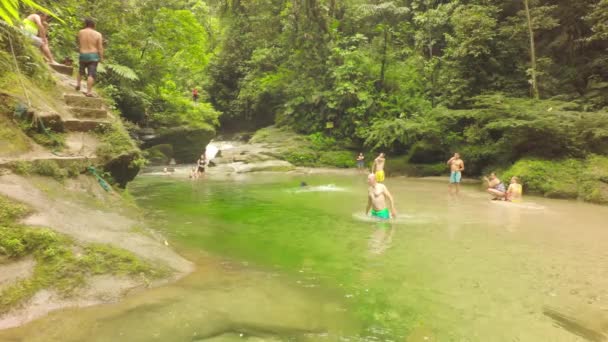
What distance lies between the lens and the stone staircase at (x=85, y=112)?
8.20 m

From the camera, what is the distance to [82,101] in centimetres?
882

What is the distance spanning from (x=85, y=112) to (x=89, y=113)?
0.08 m

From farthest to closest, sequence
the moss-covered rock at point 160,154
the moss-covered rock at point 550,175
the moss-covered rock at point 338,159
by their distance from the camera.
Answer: the moss-covered rock at point 338,159, the moss-covered rock at point 160,154, the moss-covered rock at point 550,175

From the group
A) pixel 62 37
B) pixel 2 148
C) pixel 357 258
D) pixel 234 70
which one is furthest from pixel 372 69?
pixel 2 148

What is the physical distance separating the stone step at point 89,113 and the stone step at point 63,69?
9.43ft

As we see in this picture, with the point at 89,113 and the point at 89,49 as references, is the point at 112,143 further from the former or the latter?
the point at 89,49

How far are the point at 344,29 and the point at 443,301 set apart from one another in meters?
31.2

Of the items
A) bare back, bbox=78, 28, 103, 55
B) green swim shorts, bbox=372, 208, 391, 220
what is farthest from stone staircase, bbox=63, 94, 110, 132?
green swim shorts, bbox=372, 208, 391, 220

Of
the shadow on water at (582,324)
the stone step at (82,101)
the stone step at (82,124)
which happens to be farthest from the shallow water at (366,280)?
the stone step at (82,101)

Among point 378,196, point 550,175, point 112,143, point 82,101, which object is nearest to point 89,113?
point 82,101

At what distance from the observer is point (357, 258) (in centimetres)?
720

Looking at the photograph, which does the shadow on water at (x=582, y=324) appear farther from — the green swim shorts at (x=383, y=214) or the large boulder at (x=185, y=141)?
the large boulder at (x=185, y=141)

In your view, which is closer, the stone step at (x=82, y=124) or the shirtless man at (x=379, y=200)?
the stone step at (x=82, y=124)

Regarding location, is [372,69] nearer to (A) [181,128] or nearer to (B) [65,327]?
(A) [181,128]
